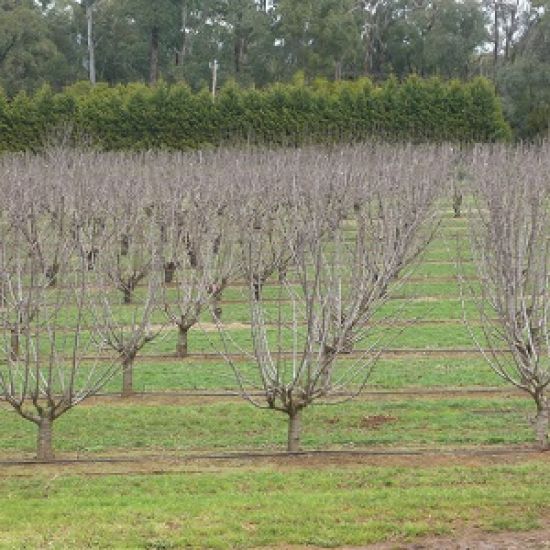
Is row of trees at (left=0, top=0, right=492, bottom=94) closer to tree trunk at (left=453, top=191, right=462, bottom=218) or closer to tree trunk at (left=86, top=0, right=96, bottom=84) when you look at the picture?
tree trunk at (left=86, top=0, right=96, bottom=84)

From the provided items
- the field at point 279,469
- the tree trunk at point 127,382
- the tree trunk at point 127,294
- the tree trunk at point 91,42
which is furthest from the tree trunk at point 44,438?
the tree trunk at point 91,42

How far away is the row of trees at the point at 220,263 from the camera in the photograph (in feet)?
38.3

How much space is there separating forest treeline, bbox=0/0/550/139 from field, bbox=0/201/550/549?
42301mm

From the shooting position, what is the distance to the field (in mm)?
9172

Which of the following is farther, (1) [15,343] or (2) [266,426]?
(1) [15,343]

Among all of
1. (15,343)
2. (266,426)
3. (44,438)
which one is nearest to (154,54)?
(15,343)

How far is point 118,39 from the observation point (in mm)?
63406

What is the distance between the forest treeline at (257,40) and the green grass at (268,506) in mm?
46372

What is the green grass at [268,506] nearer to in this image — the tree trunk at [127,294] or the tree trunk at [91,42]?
the tree trunk at [127,294]

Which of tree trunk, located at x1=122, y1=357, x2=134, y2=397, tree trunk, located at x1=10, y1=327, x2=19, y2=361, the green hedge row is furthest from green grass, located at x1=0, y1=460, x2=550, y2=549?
the green hedge row

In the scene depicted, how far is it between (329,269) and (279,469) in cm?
255

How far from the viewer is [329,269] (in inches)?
500

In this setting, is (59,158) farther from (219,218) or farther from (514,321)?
(514,321)

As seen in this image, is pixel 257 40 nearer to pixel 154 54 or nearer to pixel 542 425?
pixel 154 54
